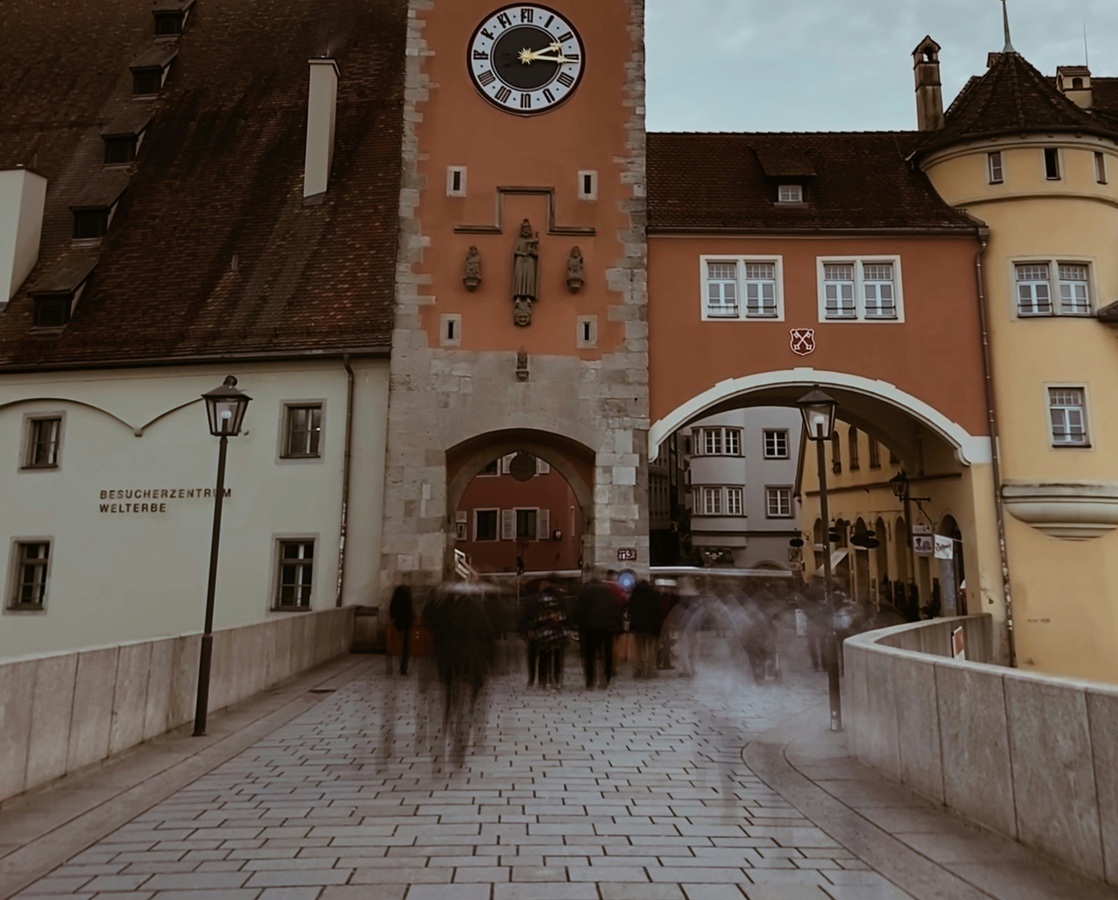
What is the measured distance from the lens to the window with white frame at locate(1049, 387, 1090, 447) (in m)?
20.0

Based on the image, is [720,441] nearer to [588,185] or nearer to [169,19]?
[588,185]

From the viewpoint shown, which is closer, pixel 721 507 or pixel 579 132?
pixel 579 132

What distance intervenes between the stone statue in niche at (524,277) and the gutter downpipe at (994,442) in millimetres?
9848

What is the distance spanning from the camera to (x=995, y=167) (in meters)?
21.1

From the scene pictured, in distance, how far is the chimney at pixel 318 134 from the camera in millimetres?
24469

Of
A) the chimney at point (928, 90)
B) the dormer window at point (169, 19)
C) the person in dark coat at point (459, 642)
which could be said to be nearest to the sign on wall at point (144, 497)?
the person in dark coat at point (459, 642)

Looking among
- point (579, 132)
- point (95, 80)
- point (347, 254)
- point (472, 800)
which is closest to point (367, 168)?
point (347, 254)

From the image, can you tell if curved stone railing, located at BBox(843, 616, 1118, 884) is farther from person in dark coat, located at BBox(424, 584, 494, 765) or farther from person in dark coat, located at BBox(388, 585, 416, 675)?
person in dark coat, located at BBox(388, 585, 416, 675)

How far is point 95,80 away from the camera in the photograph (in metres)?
29.4

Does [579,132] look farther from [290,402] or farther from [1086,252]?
[1086,252]

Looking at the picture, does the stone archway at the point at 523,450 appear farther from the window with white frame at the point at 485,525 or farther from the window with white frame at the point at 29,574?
the window with white frame at the point at 485,525

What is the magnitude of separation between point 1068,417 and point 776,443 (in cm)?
2785

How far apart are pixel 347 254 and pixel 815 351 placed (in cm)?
1142

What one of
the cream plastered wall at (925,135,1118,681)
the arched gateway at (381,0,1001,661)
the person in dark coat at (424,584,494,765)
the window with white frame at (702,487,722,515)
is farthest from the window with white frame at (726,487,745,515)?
the person in dark coat at (424,584,494,765)
